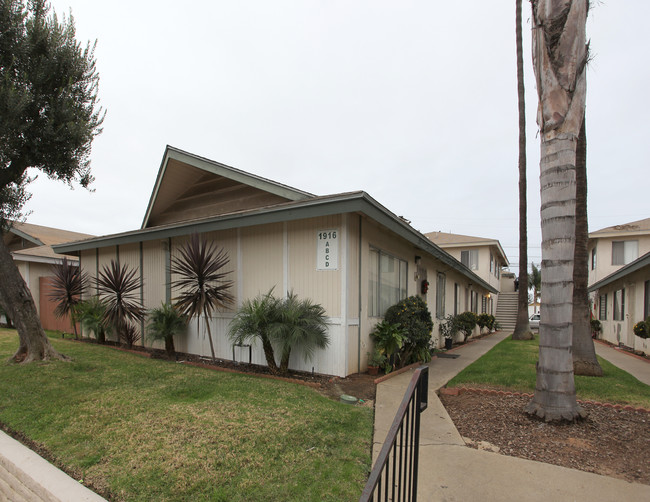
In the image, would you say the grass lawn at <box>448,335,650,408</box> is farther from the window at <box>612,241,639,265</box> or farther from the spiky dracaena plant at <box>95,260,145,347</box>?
the window at <box>612,241,639,265</box>

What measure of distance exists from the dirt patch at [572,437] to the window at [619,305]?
11.0 meters

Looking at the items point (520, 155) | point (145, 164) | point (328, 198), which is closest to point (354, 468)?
point (328, 198)

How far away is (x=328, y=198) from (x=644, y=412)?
4640 mm

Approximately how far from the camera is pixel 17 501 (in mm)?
2771

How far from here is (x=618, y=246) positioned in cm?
1842

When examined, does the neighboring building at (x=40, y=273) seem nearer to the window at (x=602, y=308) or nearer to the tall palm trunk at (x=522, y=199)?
the tall palm trunk at (x=522, y=199)

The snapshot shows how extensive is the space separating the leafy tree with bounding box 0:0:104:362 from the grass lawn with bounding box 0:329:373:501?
1.37 m

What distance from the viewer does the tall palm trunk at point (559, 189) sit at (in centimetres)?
372

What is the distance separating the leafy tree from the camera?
5957 millimetres

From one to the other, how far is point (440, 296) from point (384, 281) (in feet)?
17.5

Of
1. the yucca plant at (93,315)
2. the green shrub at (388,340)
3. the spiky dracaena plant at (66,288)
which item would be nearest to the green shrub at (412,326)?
the green shrub at (388,340)

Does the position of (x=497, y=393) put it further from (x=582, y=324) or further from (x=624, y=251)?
(x=624, y=251)

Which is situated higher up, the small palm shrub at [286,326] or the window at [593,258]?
the window at [593,258]

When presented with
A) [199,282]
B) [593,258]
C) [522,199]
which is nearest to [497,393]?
[199,282]
